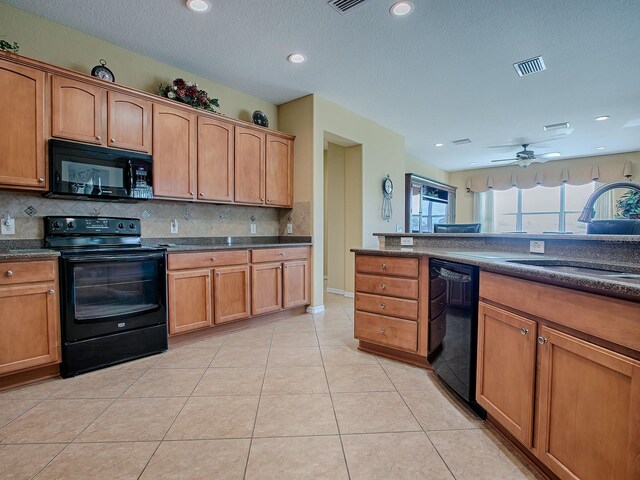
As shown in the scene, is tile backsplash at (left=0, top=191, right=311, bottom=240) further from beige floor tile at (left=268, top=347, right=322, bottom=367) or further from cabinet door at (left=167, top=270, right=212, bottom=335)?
beige floor tile at (left=268, top=347, right=322, bottom=367)

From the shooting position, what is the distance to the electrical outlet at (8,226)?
2.48 metres

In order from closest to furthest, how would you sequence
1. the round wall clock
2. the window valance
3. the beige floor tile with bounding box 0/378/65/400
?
the beige floor tile with bounding box 0/378/65/400 → the round wall clock → the window valance

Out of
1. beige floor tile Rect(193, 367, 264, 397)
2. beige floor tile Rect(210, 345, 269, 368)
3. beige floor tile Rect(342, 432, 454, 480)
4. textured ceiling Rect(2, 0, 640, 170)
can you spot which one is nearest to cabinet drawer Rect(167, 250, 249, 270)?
beige floor tile Rect(210, 345, 269, 368)

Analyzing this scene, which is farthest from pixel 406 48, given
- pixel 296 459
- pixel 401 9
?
pixel 296 459

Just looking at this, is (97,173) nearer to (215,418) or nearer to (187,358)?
(187,358)

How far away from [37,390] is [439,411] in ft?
8.55

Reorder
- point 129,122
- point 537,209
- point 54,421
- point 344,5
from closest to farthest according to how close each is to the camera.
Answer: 1. point 54,421
2. point 344,5
3. point 129,122
4. point 537,209

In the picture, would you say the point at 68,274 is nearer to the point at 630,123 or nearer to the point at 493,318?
→ the point at 493,318

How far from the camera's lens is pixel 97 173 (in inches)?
106

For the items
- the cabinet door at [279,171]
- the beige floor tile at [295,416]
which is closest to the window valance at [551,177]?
the cabinet door at [279,171]

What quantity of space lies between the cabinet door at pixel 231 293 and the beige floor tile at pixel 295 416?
1400 mm

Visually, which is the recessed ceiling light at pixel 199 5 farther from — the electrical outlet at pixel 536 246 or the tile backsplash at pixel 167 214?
the electrical outlet at pixel 536 246

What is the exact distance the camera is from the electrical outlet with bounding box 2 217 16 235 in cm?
248

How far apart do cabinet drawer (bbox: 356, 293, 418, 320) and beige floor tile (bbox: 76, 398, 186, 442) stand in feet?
5.05
